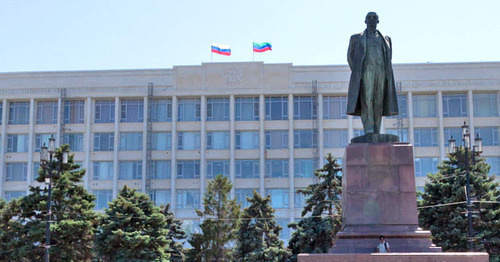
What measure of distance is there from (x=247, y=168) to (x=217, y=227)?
16.4m

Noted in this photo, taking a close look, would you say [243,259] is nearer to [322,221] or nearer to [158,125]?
[322,221]

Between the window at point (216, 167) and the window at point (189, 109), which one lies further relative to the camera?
the window at point (189, 109)

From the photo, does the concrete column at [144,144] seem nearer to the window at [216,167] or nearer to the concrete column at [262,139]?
the window at [216,167]

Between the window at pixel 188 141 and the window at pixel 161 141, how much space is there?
0.77 metres

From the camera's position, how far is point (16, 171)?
56.2m

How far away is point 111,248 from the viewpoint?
33.7 meters

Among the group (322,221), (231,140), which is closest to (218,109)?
(231,140)

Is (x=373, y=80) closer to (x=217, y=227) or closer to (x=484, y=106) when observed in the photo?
(x=217, y=227)

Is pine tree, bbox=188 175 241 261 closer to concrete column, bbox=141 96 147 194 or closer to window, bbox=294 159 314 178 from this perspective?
window, bbox=294 159 314 178

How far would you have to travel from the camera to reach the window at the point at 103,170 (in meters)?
55.5

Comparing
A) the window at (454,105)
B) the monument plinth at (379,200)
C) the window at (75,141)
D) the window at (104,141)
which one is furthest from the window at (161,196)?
the monument plinth at (379,200)

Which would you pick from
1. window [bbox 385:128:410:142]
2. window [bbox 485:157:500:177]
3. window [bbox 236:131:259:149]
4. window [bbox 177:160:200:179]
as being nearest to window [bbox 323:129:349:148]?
window [bbox 385:128:410:142]

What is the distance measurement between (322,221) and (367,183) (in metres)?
21.2

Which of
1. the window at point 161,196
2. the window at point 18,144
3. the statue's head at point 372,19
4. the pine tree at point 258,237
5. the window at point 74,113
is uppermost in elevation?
the window at point 74,113
